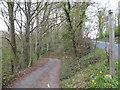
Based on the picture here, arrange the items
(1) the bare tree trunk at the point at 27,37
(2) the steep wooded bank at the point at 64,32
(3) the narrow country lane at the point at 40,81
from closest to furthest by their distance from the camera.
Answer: (3) the narrow country lane at the point at 40,81 < (2) the steep wooded bank at the point at 64,32 < (1) the bare tree trunk at the point at 27,37

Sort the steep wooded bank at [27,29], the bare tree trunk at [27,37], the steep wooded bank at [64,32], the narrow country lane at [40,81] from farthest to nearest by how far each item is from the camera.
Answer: the bare tree trunk at [27,37] < the steep wooded bank at [27,29] < the steep wooded bank at [64,32] < the narrow country lane at [40,81]

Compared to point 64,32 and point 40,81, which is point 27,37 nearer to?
point 64,32

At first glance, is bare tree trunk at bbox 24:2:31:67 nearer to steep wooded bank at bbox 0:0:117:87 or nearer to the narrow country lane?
steep wooded bank at bbox 0:0:117:87

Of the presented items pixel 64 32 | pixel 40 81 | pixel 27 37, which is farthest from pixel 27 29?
pixel 40 81

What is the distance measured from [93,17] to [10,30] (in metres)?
5.59

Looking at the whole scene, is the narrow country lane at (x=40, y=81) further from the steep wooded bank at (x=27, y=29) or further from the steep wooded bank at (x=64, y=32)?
the steep wooded bank at (x=27, y=29)

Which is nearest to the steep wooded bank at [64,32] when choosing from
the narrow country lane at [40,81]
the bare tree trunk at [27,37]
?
the bare tree trunk at [27,37]

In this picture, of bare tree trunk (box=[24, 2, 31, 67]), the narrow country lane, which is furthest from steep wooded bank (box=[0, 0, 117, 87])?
the narrow country lane

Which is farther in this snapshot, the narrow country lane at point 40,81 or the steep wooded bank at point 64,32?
the steep wooded bank at point 64,32

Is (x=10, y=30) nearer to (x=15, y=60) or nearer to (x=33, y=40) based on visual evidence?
(x=15, y=60)

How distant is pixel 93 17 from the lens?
232 inches

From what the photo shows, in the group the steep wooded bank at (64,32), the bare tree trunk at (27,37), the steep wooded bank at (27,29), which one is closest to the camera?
the steep wooded bank at (64,32)

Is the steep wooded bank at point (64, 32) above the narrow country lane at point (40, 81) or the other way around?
above

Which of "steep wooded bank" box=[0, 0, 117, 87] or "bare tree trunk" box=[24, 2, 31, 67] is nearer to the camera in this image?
"steep wooded bank" box=[0, 0, 117, 87]
